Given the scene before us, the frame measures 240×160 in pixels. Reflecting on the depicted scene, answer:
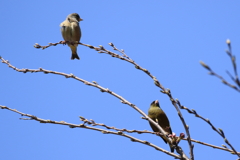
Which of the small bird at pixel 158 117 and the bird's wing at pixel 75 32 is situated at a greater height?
the bird's wing at pixel 75 32

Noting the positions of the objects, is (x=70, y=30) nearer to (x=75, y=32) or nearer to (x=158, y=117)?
(x=75, y=32)

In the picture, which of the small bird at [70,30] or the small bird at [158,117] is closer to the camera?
the small bird at [158,117]

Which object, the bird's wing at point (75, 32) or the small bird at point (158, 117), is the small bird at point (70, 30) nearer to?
the bird's wing at point (75, 32)

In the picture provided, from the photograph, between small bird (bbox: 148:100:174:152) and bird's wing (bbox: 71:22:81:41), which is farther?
bird's wing (bbox: 71:22:81:41)

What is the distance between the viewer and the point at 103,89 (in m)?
2.43

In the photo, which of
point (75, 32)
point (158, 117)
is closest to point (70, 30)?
point (75, 32)

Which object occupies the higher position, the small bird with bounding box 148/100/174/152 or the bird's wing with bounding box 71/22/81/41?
the bird's wing with bounding box 71/22/81/41

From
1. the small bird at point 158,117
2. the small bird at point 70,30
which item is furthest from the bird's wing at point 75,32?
the small bird at point 158,117

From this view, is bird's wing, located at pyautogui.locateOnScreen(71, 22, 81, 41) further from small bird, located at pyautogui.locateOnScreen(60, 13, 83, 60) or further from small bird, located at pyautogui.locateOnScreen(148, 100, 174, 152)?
small bird, located at pyautogui.locateOnScreen(148, 100, 174, 152)

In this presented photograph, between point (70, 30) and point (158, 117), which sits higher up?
point (70, 30)

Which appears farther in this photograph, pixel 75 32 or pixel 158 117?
pixel 75 32

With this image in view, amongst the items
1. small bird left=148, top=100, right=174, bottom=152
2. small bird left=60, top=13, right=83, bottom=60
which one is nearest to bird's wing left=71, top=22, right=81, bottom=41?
small bird left=60, top=13, right=83, bottom=60

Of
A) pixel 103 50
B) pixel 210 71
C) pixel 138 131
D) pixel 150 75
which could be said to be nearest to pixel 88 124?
pixel 138 131

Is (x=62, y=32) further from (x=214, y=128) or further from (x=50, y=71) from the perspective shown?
(x=214, y=128)
